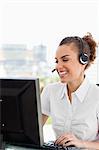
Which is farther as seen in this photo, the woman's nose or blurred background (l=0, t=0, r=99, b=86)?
blurred background (l=0, t=0, r=99, b=86)

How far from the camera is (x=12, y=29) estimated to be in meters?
2.94

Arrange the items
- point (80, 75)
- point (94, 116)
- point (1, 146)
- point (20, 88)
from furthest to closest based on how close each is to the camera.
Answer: point (80, 75)
point (94, 116)
point (1, 146)
point (20, 88)

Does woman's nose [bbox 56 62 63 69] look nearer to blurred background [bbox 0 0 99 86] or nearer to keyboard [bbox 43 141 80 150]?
keyboard [bbox 43 141 80 150]

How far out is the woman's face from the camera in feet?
5.36

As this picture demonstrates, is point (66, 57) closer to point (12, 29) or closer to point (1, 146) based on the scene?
point (1, 146)

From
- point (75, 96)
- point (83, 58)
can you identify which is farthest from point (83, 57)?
point (75, 96)

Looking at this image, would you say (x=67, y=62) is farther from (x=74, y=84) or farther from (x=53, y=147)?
(x=53, y=147)

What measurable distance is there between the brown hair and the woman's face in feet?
0.09

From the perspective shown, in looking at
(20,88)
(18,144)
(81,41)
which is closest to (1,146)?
(18,144)

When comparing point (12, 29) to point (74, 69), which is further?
point (12, 29)

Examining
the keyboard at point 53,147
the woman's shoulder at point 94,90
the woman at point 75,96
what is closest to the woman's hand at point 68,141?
the keyboard at point 53,147

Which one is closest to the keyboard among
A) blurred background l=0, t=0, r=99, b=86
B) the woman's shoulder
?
the woman's shoulder

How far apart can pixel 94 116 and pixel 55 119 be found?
0.23 metres

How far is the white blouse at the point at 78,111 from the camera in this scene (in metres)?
1.63
